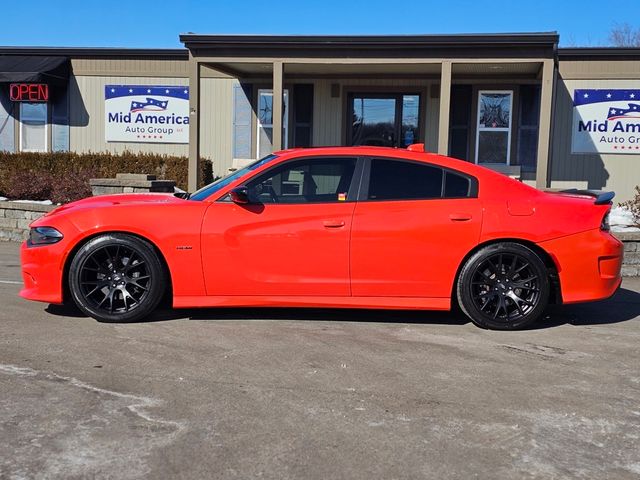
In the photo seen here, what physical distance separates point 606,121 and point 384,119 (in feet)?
16.6

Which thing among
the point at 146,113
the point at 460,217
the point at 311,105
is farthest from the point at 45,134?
the point at 460,217

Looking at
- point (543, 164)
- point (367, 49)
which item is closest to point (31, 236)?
point (367, 49)

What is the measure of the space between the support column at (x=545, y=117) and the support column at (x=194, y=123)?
665cm

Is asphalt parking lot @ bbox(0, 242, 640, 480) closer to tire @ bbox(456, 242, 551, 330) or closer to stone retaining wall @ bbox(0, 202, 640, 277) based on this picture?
tire @ bbox(456, 242, 551, 330)

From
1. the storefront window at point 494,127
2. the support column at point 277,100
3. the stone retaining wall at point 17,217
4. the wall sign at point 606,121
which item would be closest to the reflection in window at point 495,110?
the storefront window at point 494,127

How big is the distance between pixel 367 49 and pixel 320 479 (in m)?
10.8

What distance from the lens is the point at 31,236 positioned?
19.1 ft

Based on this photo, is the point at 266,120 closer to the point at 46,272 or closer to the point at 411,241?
the point at 46,272

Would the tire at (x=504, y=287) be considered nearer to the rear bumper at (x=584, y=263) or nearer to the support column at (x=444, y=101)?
the rear bumper at (x=584, y=263)

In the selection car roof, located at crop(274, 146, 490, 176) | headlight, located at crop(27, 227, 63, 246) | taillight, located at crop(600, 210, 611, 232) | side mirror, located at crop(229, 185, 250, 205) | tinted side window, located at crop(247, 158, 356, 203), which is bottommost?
headlight, located at crop(27, 227, 63, 246)

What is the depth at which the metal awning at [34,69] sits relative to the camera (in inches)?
635

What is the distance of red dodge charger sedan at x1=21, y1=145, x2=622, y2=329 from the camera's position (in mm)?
5633

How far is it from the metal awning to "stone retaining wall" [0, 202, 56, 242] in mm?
5949

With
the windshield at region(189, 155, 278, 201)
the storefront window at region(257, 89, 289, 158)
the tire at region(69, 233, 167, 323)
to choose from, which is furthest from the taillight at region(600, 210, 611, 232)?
the storefront window at region(257, 89, 289, 158)
